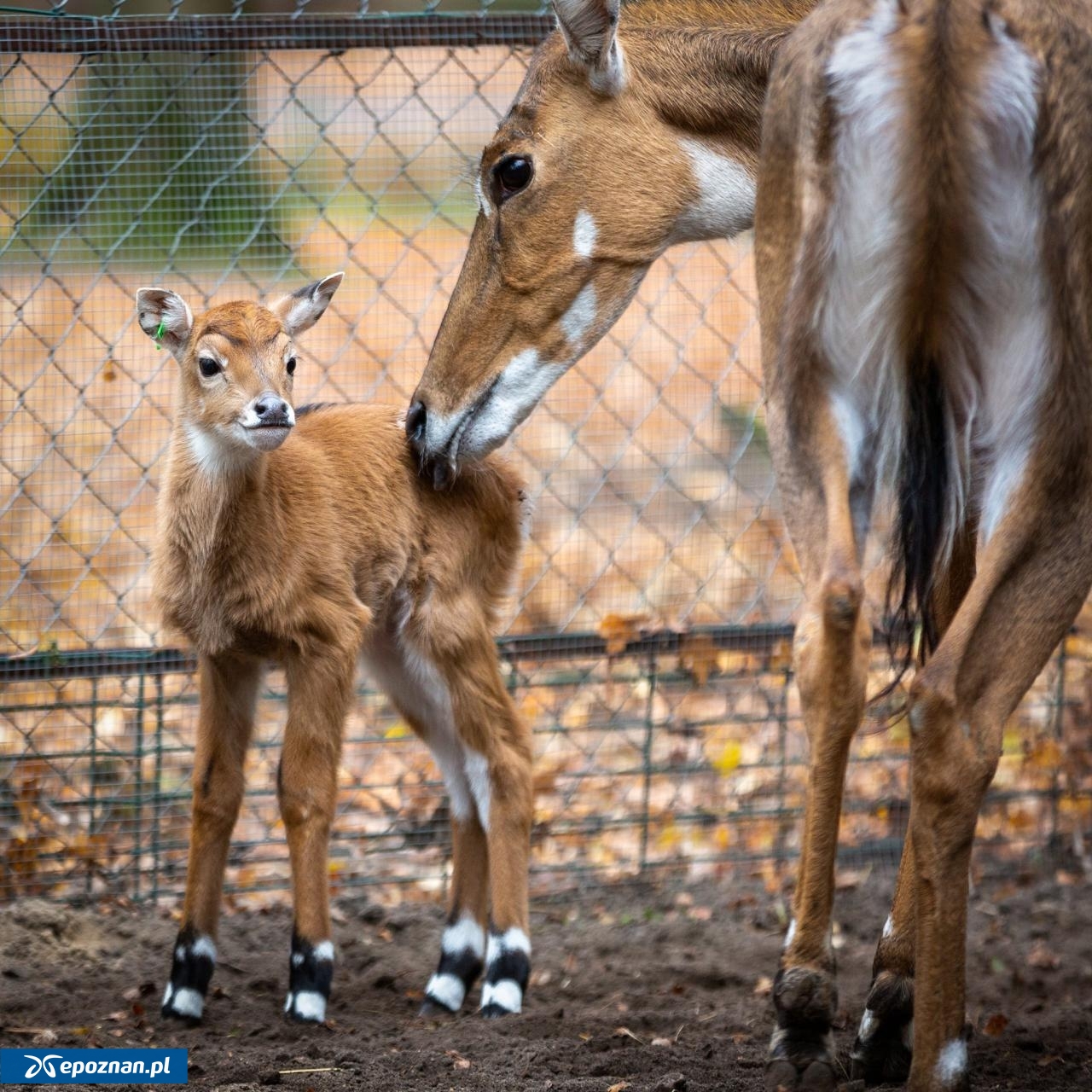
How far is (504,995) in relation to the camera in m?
4.99

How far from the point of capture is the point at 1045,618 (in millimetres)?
3271

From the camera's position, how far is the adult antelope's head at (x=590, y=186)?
459 cm

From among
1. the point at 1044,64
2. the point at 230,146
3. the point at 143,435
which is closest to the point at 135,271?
the point at 230,146

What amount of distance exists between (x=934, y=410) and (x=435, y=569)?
2258 mm

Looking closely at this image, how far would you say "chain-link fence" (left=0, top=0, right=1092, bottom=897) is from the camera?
5.56 metres

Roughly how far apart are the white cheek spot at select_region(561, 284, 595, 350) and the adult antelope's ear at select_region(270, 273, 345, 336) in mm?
1002

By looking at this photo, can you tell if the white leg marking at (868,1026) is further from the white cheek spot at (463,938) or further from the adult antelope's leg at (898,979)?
the white cheek spot at (463,938)

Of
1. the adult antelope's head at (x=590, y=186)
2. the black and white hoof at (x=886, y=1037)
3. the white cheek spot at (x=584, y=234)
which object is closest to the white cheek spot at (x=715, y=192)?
the adult antelope's head at (x=590, y=186)

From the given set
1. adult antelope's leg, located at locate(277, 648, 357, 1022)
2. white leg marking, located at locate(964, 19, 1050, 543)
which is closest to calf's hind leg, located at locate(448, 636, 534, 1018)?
adult antelope's leg, located at locate(277, 648, 357, 1022)

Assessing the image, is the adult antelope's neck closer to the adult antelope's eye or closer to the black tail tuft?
the adult antelope's eye

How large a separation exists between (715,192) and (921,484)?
1.44 m

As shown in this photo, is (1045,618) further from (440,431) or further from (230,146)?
(230,146)

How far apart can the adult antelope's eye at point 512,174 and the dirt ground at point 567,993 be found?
2495 millimetres

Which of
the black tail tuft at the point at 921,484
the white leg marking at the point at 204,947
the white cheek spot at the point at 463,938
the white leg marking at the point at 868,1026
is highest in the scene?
the black tail tuft at the point at 921,484
